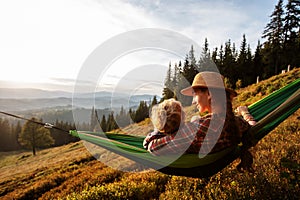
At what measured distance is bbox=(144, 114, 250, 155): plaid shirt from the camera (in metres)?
2.06

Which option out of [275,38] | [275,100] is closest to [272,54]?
[275,38]

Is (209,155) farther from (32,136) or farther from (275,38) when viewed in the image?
(32,136)

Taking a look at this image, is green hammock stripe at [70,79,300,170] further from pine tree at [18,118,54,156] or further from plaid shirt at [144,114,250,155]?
pine tree at [18,118,54,156]

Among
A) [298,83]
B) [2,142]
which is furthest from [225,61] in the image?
[2,142]

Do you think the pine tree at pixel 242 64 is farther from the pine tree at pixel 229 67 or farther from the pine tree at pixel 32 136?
the pine tree at pixel 32 136

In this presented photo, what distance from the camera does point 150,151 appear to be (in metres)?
2.35

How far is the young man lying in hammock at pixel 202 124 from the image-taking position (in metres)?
2.03

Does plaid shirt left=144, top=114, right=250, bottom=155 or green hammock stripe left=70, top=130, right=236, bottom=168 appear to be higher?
plaid shirt left=144, top=114, right=250, bottom=155

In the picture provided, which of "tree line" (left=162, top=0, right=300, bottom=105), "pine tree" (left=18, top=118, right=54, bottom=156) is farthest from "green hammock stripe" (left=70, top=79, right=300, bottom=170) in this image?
"pine tree" (left=18, top=118, right=54, bottom=156)

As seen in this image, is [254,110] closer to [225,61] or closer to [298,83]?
[298,83]

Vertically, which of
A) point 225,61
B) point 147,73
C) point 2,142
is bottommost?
point 2,142

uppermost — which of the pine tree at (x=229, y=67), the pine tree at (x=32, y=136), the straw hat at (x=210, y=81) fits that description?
the pine tree at (x=229, y=67)

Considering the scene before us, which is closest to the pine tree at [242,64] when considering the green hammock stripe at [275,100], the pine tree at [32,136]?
the green hammock stripe at [275,100]

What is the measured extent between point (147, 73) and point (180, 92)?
25.7 inches
